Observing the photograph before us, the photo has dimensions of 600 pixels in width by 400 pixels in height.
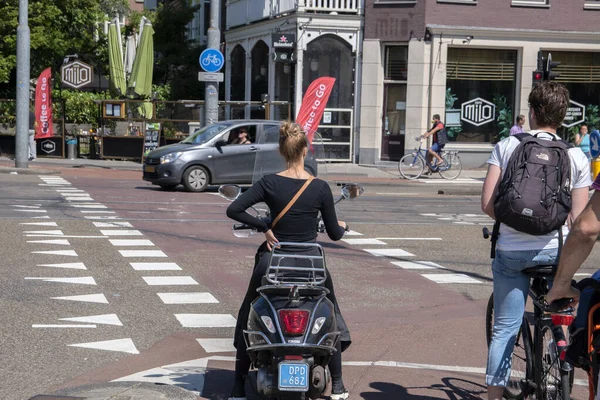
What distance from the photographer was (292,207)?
5773mm

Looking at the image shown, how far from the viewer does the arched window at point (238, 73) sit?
36.2 m

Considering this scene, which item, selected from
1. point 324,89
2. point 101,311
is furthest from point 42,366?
point 324,89

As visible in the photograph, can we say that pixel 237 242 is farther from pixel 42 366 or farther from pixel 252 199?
pixel 252 199

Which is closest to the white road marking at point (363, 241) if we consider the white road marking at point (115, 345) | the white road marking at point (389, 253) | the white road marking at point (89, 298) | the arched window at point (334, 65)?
the white road marking at point (389, 253)

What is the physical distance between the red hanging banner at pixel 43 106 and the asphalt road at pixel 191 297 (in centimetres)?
1197

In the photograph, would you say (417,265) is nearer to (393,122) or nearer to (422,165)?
(422,165)

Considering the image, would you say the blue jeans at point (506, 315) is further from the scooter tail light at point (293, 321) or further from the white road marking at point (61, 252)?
the white road marking at point (61, 252)

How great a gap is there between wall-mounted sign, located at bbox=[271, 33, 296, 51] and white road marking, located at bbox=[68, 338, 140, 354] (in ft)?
75.7

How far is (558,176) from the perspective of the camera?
5.15m

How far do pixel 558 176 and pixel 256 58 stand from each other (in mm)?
30019

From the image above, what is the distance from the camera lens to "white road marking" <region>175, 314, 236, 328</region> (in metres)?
8.37

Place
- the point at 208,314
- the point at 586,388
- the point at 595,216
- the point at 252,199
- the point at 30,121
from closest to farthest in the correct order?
the point at 595,216, the point at 252,199, the point at 586,388, the point at 208,314, the point at 30,121

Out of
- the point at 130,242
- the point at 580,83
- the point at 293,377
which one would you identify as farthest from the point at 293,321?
the point at 580,83

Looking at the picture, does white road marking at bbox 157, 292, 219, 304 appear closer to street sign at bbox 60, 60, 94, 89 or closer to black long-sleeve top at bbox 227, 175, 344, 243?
black long-sleeve top at bbox 227, 175, 344, 243
